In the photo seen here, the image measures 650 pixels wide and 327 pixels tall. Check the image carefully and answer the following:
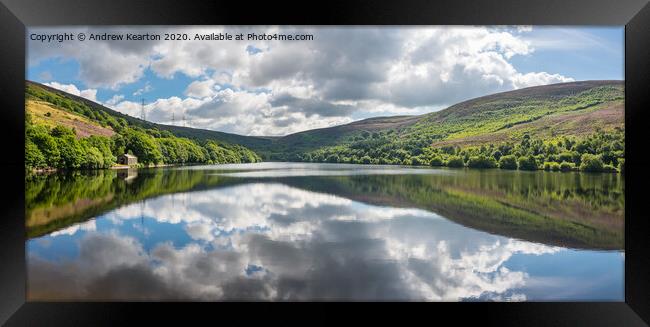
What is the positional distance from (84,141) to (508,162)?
1629 inches

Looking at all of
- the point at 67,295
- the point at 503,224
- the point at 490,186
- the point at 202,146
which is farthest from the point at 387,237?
the point at 202,146

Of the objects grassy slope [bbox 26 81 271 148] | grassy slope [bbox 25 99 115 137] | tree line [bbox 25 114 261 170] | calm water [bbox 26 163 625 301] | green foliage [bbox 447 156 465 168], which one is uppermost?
grassy slope [bbox 26 81 271 148]

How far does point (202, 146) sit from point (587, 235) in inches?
2658

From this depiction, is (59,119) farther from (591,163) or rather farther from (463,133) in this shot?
(463,133)

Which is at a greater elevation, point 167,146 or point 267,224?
point 167,146

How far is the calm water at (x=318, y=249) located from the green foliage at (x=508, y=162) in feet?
94.8

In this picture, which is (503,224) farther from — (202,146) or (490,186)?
(202,146)

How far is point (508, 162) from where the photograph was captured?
4384cm

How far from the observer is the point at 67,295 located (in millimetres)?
6559

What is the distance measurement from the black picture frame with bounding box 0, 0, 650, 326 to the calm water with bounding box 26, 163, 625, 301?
0.65 metres

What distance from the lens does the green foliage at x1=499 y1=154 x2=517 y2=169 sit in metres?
43.6

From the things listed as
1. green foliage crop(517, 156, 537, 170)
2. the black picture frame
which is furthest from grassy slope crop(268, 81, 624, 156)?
the black picture frame

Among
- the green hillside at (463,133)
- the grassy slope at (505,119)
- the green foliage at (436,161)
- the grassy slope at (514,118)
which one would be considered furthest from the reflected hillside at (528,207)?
the grassy slope at (505,119)

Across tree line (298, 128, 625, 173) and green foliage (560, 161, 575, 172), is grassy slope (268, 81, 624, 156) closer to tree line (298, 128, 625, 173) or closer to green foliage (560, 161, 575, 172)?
tree line (298, 128, 625, 173)
